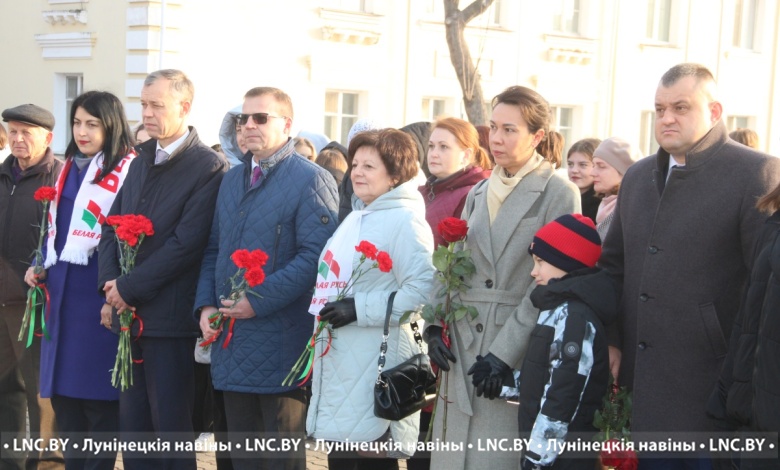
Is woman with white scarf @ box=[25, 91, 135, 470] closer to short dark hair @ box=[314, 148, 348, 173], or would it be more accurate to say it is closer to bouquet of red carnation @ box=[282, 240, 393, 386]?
bouquet of red carnation @ box=[282, 240, 393, 386]

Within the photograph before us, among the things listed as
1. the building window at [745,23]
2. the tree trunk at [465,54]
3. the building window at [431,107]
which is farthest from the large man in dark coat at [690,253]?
the building window at [745,23]

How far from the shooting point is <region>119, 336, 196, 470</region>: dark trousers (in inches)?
221

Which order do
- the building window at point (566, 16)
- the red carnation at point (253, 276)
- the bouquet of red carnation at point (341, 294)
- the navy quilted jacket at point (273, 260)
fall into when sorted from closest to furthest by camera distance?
the bouquet of red carnation at point (341, 294) < the red carnation at point (253, 276) < the navy quilted jacket at point (273, 260) < the building window at point (566, 16)

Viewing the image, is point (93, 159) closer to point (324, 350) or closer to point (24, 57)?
point (324, 350)

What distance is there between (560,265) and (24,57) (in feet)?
53.8

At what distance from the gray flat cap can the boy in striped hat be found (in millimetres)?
3833

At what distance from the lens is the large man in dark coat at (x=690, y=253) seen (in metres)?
4.10

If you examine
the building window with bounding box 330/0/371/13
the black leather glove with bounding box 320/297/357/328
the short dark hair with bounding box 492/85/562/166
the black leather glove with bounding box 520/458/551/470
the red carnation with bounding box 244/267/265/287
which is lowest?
the black leather glove with bounding box 520/458/551/470

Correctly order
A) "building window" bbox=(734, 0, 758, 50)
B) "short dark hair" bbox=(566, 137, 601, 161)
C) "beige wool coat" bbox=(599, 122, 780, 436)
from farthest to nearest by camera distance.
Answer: "building window" bbox=(734, 0, 758, 50) → "short dark hair" bbox=(566, 137, 601, 161) → "beige wool coat" bbox=(599, 122, 780, 436)

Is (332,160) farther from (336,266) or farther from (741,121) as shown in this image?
(741,121)

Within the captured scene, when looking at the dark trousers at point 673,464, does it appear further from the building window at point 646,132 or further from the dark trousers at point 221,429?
the building window at point 646,132

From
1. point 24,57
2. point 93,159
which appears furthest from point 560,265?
point 24,57

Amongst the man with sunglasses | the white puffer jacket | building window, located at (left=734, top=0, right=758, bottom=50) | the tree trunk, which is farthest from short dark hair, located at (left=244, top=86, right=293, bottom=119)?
building window, located at (left=734, top=0, right=758, bottom=50)

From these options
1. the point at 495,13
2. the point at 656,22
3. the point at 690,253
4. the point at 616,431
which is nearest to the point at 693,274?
the point at 690,253
